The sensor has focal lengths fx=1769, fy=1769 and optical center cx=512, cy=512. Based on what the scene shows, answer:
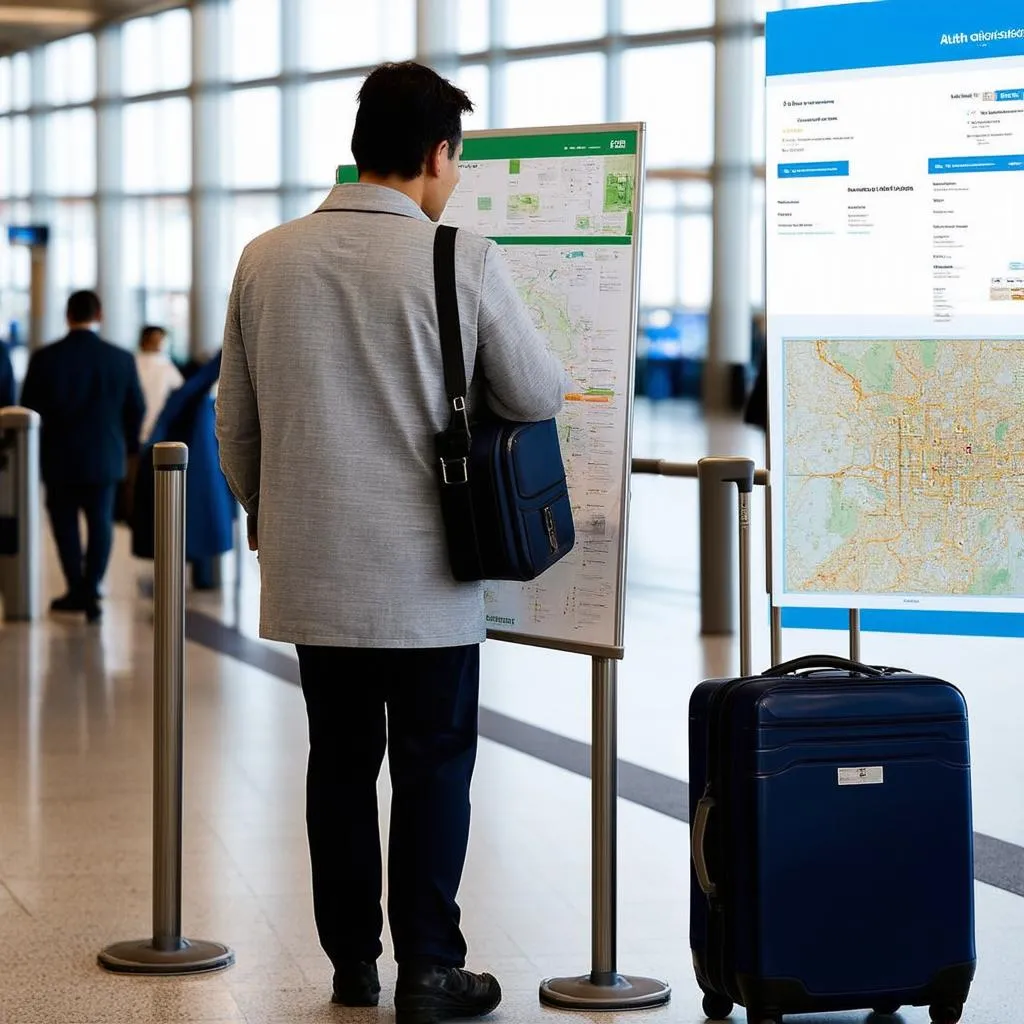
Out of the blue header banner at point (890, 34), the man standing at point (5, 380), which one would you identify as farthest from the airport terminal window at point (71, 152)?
the blue header banner at point (890, 34)

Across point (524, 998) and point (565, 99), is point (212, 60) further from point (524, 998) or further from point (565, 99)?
point (524, 998)

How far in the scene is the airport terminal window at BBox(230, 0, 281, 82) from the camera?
17.8 m

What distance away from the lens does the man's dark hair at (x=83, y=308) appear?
351 inches

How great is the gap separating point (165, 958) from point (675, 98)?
1143cm

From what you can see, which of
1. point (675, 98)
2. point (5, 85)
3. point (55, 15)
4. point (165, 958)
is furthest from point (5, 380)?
point (5, 85)

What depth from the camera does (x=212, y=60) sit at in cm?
1856

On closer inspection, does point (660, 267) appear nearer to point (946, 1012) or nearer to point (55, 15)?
point (55, 15)

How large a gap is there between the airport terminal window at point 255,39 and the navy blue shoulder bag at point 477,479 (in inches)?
612

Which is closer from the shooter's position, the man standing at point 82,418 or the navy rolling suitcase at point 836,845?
the navy rolling suitcase at point 836,845

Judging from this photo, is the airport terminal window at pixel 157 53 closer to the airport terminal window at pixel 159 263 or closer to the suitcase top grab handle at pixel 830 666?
the airport terminal window at pixel 159 263

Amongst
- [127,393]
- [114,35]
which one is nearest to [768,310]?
[127,393]

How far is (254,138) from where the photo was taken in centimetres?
1833

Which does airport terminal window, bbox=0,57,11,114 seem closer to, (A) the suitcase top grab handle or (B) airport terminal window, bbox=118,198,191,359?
(B) airport terminal window, bbox=118,198,191,359

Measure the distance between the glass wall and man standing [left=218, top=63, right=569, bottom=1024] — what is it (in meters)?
9.74
